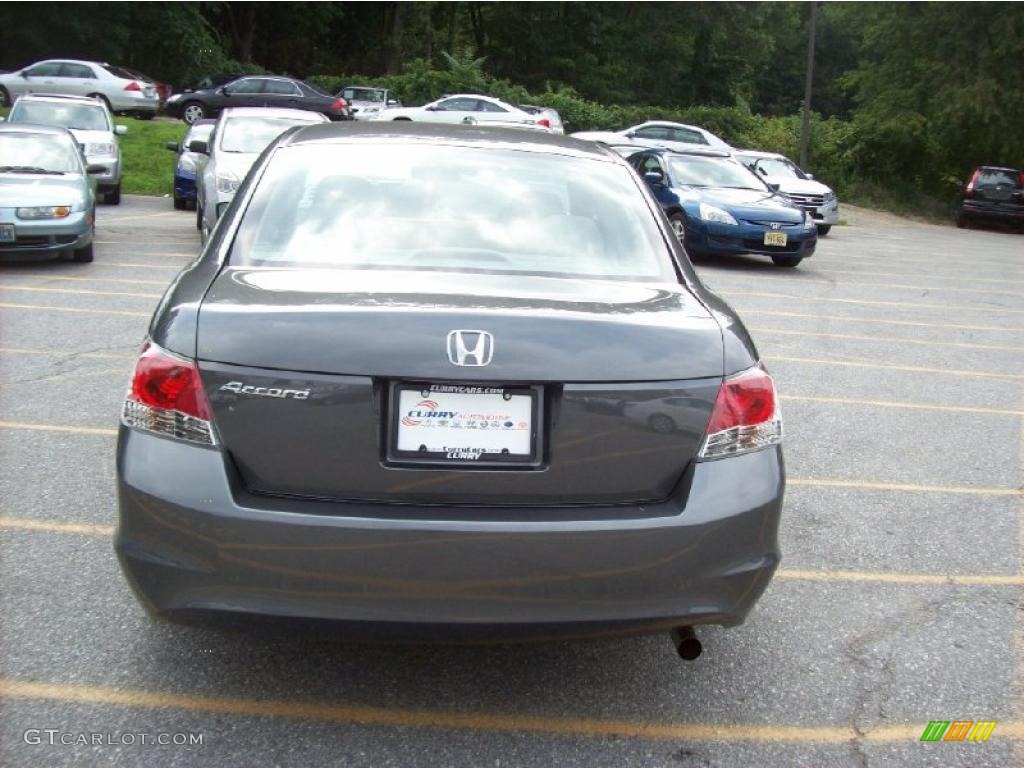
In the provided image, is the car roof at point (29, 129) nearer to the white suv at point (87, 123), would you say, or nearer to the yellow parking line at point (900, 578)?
the white suv at point (87, 123)

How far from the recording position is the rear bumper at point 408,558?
2746mm

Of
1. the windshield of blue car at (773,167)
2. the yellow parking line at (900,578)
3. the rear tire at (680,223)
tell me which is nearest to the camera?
the yellow parking line at (900,578)

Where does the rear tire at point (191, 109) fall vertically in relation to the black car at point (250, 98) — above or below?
below

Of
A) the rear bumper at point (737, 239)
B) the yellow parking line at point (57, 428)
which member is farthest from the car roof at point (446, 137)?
the rear bumper at point (737, 239)

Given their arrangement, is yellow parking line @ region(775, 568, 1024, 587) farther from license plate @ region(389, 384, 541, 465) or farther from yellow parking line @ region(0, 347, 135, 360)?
yellow parking line @ region(0, 347, 135, 360)

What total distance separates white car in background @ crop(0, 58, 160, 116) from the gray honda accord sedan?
33381 millimetres

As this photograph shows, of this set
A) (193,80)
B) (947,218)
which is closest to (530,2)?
(193,80)

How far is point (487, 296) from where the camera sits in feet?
10.0

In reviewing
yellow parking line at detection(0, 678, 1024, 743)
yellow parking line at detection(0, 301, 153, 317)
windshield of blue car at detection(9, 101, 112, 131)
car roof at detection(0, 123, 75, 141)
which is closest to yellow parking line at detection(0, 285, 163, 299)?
yellow parking line at detection(0, 301, 153, 317)

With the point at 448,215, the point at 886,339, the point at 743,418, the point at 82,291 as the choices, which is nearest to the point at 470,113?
the point at 82,291

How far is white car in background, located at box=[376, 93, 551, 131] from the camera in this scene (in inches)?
1236

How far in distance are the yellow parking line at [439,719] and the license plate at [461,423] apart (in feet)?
2.64

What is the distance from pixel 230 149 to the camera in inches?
536

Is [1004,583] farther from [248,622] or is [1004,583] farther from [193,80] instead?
[193,80]
